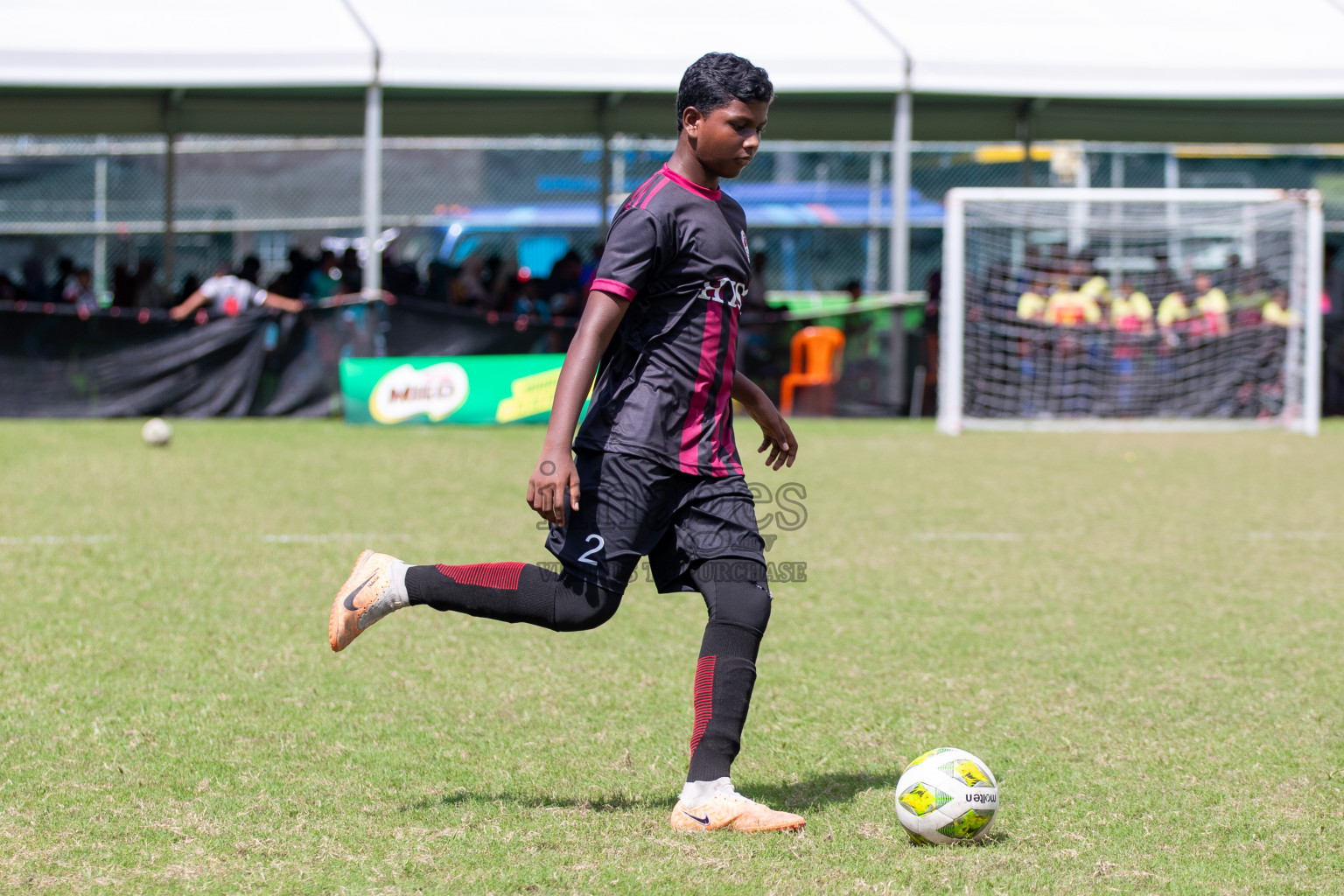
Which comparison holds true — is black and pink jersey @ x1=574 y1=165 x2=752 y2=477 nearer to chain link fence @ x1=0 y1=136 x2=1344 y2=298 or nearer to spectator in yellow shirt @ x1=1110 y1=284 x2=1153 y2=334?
spectator in yellow shirt @ x1=1110 y1=284 x2=1153 y2=334

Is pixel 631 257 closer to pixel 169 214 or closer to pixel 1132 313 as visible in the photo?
pixel 1132 313

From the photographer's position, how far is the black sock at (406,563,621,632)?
3.31 m

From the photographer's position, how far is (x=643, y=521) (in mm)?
3256

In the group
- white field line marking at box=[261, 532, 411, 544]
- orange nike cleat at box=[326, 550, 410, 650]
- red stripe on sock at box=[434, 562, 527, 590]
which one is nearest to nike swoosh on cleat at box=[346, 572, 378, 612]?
orange nike cleat at box=[326, 550, 410, 650]

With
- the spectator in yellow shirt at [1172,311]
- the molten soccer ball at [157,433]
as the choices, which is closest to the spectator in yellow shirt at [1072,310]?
the spectator in yellow shirt at [1172,311]

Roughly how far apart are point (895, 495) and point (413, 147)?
12178 mm

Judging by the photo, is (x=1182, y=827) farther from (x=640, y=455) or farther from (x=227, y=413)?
(x=227, y=413)

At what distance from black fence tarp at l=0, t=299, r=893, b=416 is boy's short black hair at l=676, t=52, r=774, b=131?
10.9m

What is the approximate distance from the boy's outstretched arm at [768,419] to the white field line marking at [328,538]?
3.92 metres

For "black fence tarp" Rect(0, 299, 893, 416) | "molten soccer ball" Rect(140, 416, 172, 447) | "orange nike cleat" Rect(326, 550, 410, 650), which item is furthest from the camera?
"black fence tarp" Rect(0, 299, 893, 416)

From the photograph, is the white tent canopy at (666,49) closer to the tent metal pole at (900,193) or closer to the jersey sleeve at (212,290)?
the tent metal pole at (900,193)

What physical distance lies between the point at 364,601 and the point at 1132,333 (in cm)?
1319

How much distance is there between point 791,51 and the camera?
15367 millimetres

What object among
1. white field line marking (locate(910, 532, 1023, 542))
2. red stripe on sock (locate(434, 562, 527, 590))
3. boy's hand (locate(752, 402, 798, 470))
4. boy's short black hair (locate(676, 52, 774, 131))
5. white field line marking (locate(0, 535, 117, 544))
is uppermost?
boy's short black hair (locate(676, 52, 774, 131))
